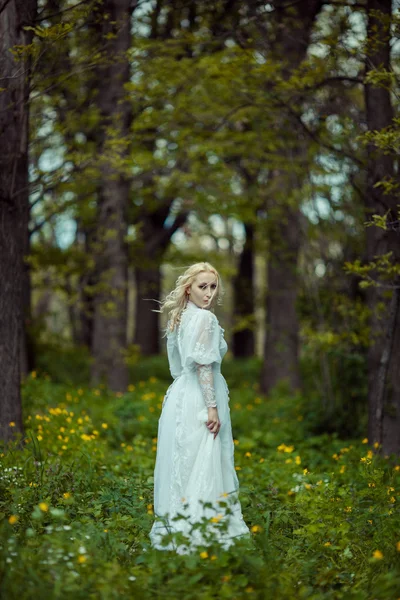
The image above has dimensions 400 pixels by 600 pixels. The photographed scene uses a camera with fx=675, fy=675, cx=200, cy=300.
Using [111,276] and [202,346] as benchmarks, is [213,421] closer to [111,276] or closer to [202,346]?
[202,346]

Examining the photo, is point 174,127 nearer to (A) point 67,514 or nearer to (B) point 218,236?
(B) point 218,236

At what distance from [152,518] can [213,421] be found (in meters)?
0.94

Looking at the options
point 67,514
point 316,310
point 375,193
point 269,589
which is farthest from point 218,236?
point 269,589

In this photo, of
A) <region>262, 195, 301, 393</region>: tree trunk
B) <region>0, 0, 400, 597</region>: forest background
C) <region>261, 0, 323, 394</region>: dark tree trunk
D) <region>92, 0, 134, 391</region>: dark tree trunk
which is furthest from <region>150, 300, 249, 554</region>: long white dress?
<region>262, 195, 301, 393</region>: tree trunk

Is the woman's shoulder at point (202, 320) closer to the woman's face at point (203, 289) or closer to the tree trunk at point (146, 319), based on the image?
the woman's face at point (203, 289)

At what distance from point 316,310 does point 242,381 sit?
6441mm

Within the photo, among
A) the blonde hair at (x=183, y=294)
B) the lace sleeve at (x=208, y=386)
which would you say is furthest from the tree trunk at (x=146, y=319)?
the lace sleeve at (x=208, y=386)

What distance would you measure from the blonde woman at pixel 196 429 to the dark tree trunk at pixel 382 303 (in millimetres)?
2994

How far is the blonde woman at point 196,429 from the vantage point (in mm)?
4988

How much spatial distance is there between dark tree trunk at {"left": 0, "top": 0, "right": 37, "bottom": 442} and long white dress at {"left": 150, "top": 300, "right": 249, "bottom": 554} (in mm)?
2491

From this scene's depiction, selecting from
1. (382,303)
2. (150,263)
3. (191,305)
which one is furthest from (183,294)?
(150,263)

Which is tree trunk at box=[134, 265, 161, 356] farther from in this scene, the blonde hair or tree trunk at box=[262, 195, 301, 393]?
the blonde hair

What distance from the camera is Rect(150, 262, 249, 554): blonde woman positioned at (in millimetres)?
4988

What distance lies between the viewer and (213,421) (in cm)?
504
